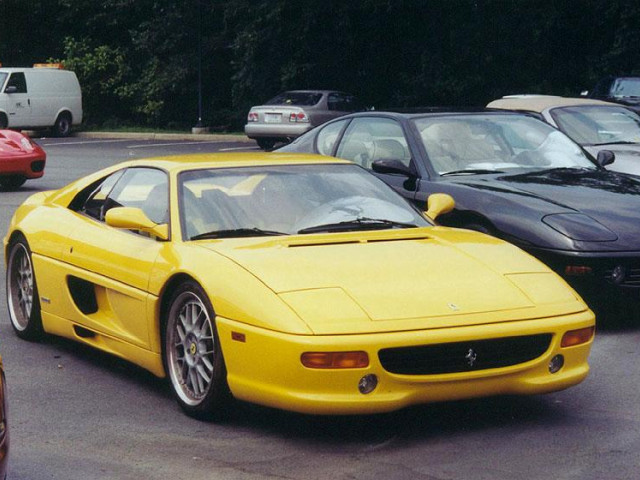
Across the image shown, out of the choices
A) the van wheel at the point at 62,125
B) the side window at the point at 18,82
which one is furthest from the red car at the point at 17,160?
the van wheel at the point at 62,125

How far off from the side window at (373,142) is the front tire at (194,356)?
3686 millimetres

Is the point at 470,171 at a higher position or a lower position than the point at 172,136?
higher

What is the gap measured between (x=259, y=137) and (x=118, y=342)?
72.2 ft

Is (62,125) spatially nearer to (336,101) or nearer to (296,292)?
(336,101)

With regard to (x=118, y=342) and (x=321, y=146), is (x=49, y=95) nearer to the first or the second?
(x=321, y=146)

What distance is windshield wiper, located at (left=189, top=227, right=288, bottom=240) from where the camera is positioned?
20.3 ft

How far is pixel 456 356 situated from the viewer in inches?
209

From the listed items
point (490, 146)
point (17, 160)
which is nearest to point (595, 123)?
point (490, 146)

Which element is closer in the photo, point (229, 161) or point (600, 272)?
point (229, 161)

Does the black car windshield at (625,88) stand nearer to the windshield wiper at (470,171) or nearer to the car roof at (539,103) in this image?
the car roof at (539,103)

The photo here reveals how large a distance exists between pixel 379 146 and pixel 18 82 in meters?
25.2

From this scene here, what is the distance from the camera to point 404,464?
501 centimetres

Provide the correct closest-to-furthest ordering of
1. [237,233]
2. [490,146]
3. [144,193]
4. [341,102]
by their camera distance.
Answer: [237,233], [144,193], [490,146], [341,102]

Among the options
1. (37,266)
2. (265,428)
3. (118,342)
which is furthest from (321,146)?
(265,428)
